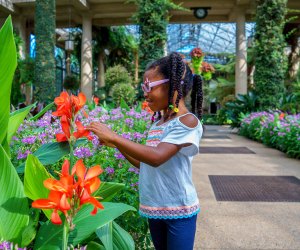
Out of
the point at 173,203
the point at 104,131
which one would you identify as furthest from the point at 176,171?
the point at 104,131

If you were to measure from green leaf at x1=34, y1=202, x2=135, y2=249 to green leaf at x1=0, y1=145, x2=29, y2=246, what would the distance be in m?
0.08

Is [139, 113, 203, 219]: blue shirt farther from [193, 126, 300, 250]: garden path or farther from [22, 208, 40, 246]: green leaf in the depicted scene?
[193, 126, 300, 250]: garden path

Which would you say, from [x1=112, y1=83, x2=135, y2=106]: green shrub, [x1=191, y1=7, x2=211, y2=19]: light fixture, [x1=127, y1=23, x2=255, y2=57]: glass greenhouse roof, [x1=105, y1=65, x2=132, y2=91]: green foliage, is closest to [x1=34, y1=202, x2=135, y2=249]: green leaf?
[x1=112, y1=83, x2=135, y2=106]: green shrub

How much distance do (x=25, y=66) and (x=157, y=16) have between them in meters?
5.61

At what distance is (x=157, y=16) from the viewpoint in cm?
1016

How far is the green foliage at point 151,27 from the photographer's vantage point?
10.2m

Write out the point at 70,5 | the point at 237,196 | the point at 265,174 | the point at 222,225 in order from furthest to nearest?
the point at 70,5, the point at 265,174, the point at 237,196, the point at 222,225

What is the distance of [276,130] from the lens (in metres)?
8.05

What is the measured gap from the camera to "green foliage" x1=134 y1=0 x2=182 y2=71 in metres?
10.2

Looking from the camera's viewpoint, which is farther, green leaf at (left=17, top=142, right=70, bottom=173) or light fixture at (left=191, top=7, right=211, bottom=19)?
light fixture at (left=191, top=7, right=211, bottom=19)

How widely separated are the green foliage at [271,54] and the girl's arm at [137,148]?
10.4 meters

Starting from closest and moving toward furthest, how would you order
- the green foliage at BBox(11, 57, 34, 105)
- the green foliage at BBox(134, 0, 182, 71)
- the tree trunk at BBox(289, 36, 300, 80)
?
the green foliage at BBox(134, 0, 182, 71), the green foliage at BBox(11, 57, 34, 105), the tree trunk at BBox(289, 36, 300, 80)

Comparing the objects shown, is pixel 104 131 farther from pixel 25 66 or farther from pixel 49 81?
pixel 25 66

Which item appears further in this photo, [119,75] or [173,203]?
[119,75]
